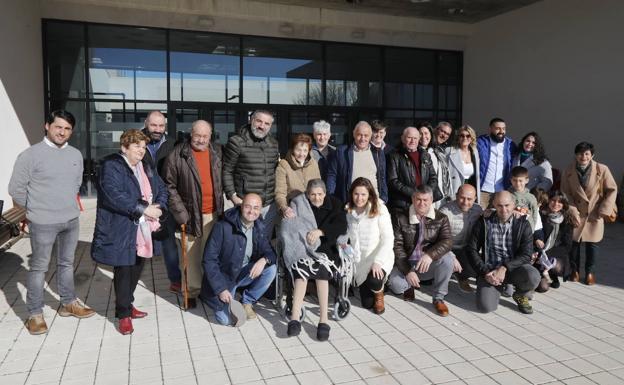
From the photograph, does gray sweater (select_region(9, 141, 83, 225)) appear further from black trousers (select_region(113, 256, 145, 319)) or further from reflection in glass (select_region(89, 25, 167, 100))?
reflection in glass (select_region(89, 25, 167, 100))

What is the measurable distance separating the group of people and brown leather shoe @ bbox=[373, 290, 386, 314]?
0.01m

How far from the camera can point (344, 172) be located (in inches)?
199

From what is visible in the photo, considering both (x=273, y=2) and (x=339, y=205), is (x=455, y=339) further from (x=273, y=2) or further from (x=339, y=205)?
(x=273, y=2)

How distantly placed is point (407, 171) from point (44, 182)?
331cm

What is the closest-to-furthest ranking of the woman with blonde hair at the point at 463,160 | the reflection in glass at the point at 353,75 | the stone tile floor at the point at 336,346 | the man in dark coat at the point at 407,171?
the stone tile floor at the point at 336,346 → the man in dark coat at the point at 407,171 → the woman with blonde hair at the point at 463,160 → the reflection in glass at the point at 353,75

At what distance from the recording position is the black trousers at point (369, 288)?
443 centimetres

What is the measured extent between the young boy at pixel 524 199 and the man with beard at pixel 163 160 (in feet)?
11.4

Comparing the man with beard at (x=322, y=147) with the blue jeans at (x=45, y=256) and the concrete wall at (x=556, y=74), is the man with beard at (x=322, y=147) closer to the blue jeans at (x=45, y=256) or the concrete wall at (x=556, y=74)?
the blue jeans at (x=45, y=256)

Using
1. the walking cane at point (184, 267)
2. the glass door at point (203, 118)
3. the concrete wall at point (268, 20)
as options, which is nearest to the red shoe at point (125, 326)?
the walking cane at point (184, 267)

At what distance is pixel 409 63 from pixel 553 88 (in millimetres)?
3876

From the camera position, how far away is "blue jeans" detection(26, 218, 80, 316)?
3.84 meters

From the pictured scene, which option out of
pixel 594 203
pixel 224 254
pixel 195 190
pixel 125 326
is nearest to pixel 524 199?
pixel 594 203

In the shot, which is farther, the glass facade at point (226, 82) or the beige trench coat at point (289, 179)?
the glass facade at point (226, 82)

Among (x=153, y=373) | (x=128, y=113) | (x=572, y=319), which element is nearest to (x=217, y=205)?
(x=153, y=373)
